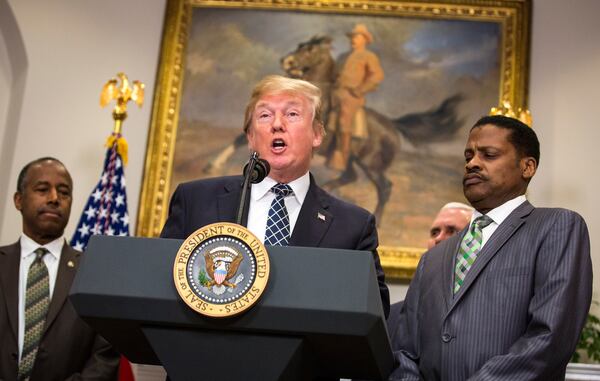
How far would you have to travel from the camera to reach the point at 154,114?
808 cm

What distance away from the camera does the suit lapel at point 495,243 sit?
11.1 feet

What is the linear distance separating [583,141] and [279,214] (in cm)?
545

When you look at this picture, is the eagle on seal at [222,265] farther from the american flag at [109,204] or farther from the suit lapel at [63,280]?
the american flag at [109,204]

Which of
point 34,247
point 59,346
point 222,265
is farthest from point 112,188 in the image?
point 222,265

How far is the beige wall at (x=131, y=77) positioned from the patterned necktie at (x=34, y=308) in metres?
2.78

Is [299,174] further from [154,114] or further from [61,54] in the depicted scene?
[61,54]

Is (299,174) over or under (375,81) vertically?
under

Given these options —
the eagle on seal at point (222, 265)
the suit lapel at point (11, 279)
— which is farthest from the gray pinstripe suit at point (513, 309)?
the suit lapel at point (11, 279)

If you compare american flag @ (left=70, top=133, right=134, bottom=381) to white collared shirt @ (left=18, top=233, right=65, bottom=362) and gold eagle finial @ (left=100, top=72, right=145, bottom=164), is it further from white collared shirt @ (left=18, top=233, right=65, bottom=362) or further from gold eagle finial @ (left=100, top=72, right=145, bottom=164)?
white collared shirt @ (left=18, top=233, right=65, bottom=362)

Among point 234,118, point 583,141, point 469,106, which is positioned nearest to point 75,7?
point 234,118

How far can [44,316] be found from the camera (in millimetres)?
4840

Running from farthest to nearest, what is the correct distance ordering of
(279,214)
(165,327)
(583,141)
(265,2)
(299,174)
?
(265,2) < (583,141) < (299,174) < (279,214) < (165,327)

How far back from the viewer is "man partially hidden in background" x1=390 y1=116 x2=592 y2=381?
3084 mm

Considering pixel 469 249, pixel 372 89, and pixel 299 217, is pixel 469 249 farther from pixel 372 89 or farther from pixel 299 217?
pixel 372 89
